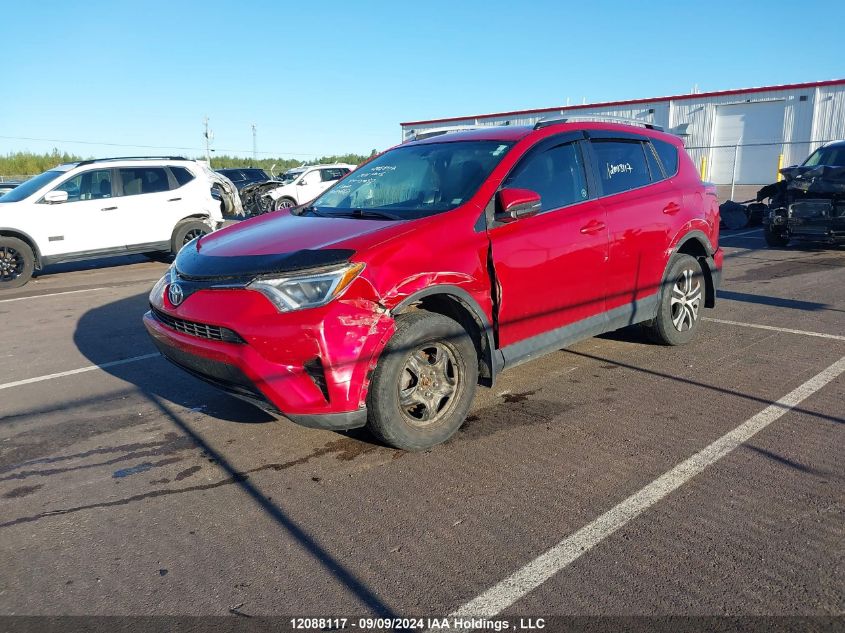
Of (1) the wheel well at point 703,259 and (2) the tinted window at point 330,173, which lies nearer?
(1) the wheel well at point 703,259

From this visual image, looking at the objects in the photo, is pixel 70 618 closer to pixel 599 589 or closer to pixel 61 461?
pixel 61 461

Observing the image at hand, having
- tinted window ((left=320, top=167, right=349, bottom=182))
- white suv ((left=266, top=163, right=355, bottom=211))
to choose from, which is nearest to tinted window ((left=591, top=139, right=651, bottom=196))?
white suv ((left=266, top=163, right=355, bottom=211))

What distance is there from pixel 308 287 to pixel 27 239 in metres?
9.13

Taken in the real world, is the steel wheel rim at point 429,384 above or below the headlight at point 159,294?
below

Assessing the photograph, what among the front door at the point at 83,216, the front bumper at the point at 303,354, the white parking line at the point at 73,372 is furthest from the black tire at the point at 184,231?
the front bumper at the point at 303,354

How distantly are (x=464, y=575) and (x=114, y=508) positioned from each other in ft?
6.07

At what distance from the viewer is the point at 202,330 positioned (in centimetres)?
391

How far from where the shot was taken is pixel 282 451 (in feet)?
13.6

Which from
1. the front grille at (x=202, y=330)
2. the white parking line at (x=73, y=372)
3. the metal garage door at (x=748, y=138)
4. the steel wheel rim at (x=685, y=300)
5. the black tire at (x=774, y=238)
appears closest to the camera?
the front grille at (x=202, y=330)

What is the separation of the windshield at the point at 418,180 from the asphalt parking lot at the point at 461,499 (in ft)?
4.85

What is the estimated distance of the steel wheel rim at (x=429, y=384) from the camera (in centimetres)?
397

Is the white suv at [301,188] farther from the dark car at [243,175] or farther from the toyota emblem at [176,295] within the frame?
the toyota emblem at [176,295]

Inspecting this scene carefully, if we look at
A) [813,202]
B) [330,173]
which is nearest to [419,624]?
[813,202]

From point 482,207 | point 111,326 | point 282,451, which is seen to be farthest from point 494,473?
point 111,326
